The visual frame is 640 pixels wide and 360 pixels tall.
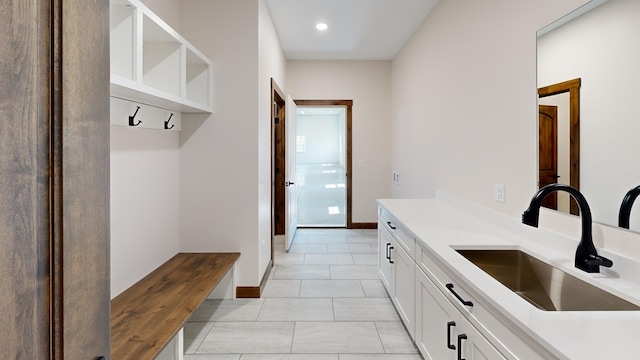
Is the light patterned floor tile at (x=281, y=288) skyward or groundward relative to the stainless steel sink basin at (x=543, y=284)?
groundward

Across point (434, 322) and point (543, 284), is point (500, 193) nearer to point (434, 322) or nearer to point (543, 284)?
point (543, 284)

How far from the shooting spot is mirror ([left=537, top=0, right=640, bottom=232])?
1.44 metres

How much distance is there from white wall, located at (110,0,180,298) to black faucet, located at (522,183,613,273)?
2.18m

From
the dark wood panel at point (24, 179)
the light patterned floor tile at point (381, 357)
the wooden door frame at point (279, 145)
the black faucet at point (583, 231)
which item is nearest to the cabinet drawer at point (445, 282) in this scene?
the black faucet at point (583, 231)

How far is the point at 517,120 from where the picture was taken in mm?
2295

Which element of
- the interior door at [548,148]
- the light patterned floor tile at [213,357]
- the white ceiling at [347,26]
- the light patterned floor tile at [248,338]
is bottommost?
the light patterned floor tile at [213,357]

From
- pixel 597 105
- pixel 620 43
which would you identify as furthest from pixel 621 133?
pixel 620 43

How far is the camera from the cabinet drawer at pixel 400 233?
235 centimetres

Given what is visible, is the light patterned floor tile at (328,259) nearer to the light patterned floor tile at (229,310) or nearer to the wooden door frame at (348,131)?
the light patterned floor tile at (229,310)

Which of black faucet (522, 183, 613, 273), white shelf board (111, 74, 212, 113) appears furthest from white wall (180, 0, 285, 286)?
black faucet (522, 183, 613, 273)

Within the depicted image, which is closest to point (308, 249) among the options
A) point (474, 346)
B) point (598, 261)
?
point (474, 346)

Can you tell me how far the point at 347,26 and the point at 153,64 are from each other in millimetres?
2528

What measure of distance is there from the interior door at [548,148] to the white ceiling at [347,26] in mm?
2278

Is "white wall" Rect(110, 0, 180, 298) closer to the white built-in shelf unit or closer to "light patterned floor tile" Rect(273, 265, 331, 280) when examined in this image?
the white built-in shelf unit
